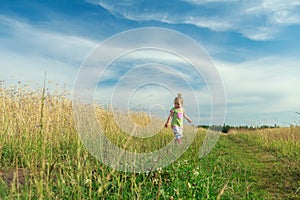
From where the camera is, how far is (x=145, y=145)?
7.70 metres

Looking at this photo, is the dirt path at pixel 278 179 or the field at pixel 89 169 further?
the dirt path at pixel 278 179

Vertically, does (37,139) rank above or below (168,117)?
below

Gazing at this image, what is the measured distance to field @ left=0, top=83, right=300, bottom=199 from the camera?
405cm

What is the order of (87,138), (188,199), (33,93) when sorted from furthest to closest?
(33,93)
(87,138)
(188,199)

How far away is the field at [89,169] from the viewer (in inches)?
159

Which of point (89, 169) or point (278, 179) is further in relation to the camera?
point (278, 179)

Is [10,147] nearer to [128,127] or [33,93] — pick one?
[33,93]

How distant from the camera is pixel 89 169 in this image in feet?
Answer: 16.4

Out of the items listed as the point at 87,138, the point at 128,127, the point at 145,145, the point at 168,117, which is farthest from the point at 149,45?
the point at 168,117

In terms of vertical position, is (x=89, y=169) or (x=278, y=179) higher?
(x=89, y=169)

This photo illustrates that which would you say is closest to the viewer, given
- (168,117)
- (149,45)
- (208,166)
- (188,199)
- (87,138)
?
(188,199)

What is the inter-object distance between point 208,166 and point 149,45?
3.29 metres

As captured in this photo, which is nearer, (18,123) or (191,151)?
(18,123)

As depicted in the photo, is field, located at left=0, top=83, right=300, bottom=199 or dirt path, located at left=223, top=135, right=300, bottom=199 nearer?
field, located at left=0, top=83, right=300, bottom=199
